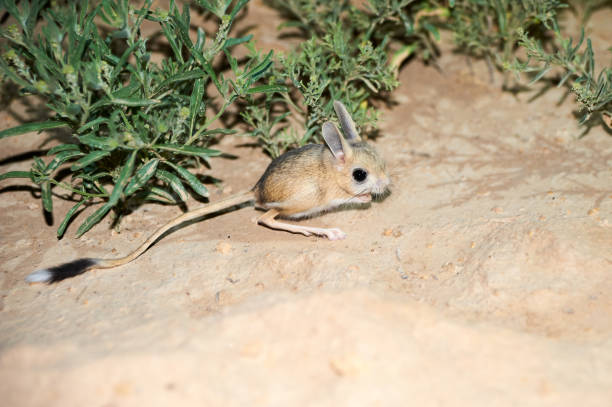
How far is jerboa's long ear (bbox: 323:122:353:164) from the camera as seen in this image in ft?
12.1

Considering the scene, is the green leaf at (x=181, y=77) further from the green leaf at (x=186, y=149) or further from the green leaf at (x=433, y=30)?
the green leaf at (x=433, y=30)

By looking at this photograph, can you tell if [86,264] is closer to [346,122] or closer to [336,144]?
[336,144]

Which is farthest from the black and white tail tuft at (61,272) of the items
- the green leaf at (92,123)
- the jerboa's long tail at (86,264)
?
the green leaf at (92,123)

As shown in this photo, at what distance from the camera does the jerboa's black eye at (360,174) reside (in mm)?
3848

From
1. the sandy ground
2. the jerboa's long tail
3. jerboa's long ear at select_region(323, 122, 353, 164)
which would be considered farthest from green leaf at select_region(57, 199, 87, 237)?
jerboa's long ear at select_region(323, 122, 353, 164)

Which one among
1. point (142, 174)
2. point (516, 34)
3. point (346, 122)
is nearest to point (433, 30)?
point (516, 34)

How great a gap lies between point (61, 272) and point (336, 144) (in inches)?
84.1

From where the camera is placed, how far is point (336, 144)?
12.3ft

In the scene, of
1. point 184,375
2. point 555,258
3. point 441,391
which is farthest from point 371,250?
point 184,375

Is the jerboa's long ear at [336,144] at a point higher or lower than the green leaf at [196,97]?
lower

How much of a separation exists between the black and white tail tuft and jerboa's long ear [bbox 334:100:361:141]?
211 centimetres

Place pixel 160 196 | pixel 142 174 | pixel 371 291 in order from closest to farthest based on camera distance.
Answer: pixel 371 291 < pixel 142 174 < pixel 160 196

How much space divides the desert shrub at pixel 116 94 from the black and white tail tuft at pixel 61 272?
0.42 metres

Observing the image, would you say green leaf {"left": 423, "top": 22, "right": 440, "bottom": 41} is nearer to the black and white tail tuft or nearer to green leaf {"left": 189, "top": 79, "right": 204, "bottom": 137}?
green leaf {"left": 189, "top": 79, "right": 204, "bottom": 137}
